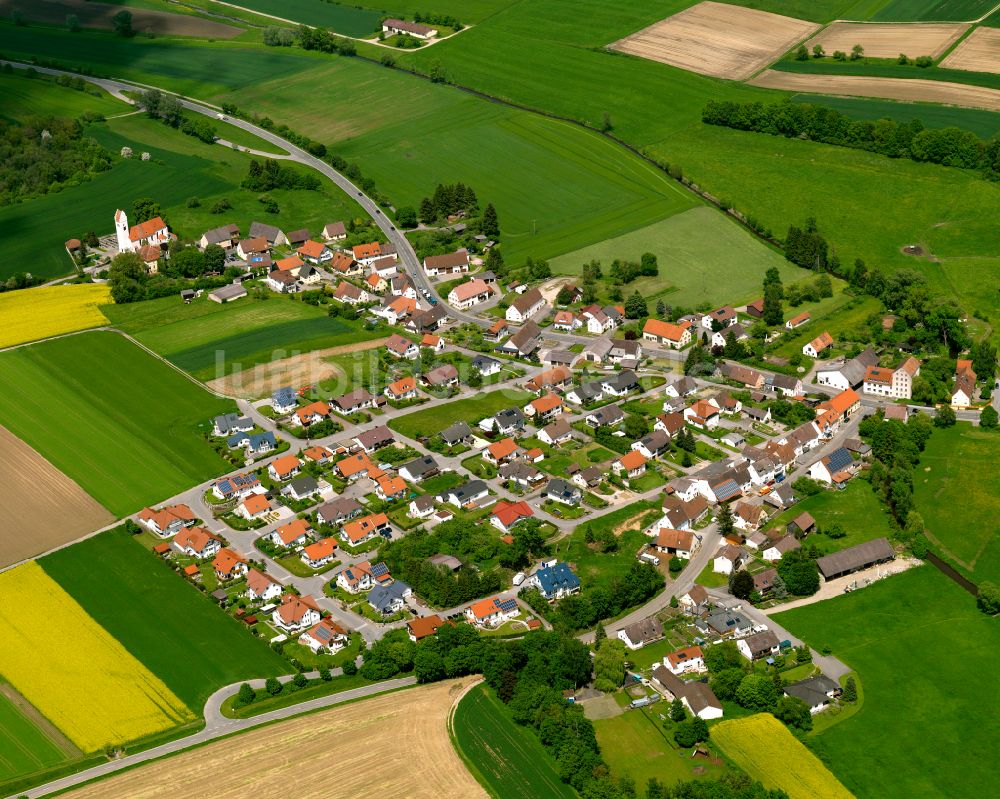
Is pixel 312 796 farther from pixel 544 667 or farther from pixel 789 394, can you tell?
pixel 789 394

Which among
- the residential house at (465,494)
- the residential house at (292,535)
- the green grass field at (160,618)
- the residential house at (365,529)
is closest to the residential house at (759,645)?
the residential house at (465,494)

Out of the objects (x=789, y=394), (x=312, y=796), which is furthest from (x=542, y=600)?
(x=789, y=394)

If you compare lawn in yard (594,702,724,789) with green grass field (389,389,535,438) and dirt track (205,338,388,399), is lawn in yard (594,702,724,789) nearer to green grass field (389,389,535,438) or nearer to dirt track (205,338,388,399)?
green grass field (389,389,535,438)

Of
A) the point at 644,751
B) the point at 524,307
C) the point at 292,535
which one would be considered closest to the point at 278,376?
the point at 292,535

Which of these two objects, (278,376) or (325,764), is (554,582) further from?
(278,376)

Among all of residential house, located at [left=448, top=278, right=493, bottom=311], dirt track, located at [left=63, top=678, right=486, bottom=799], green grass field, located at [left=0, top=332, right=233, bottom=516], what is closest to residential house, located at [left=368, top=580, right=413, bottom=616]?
dirt track, located at [left=63, top=678, right=486, bottom=799]
